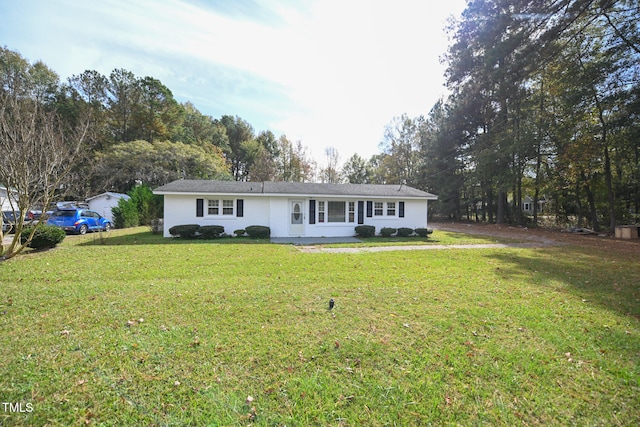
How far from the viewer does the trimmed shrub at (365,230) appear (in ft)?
49.6

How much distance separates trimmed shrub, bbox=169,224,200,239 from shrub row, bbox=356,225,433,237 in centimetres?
868

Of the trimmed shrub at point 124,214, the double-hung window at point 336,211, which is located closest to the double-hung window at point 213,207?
the double-hung window at point 336,211

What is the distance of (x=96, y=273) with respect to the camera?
663cm

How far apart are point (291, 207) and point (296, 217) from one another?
2.12 ft

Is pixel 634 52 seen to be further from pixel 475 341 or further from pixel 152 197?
pixel 152 197

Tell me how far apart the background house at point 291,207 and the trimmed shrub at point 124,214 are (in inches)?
246

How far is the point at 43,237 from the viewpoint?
31.6ft

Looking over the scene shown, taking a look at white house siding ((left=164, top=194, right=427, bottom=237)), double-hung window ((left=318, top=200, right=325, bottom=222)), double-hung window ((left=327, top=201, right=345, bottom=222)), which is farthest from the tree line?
double-hung window ((left=318, top=200, right=325, bottom=222))

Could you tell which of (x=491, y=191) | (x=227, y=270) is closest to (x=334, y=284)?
(x=227, y=270)

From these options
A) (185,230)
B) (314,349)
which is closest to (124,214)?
(185,230)

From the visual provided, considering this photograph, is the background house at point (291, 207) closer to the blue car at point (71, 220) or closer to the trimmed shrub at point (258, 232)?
the trimmed shrub at point (258, 232)

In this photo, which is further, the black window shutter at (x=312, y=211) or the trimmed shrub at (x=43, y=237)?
the black window shutter at (x=312, y=211)

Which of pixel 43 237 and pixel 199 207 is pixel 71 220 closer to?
pixel 43 237

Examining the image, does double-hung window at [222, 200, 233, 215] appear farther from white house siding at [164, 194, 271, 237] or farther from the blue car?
the blue car
